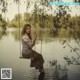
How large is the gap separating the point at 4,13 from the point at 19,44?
0.97 ft

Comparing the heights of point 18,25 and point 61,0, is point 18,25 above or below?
below

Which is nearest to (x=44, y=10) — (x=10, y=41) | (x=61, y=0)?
(x=61, y=0)

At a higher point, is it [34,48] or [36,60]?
[34,48]

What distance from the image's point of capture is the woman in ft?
11.1

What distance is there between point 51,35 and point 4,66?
486mm

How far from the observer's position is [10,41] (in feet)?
11.1

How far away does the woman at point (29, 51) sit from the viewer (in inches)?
134

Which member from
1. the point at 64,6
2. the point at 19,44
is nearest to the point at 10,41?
the point at 19,44

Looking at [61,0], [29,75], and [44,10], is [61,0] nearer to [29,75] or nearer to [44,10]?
[44,10]

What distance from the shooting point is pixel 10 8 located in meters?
3.38

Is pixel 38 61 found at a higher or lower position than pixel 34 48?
lower

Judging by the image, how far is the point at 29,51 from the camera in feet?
11.2

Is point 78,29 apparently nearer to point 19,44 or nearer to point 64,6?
point 64,6

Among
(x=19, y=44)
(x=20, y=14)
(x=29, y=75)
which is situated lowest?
(x=29, y=75)
